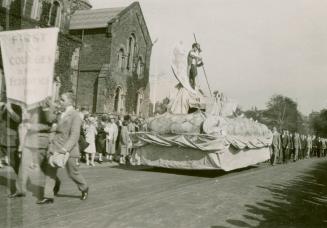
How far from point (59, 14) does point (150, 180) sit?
82.8ft

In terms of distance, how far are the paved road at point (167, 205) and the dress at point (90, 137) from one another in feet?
10.4

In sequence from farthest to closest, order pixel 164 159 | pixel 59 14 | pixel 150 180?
pixel 59 14, pixel 164 159, pixel 150 180

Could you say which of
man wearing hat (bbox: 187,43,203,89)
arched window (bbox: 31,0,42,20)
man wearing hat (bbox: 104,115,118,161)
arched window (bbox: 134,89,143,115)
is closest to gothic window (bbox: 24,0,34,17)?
arched window (bbox: 31,0,42,20)

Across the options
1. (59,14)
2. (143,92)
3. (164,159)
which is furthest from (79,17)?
(164,159)

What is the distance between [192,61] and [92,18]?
81.0 ft

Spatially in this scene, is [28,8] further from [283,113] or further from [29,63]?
[283,113]

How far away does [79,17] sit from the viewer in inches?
1565

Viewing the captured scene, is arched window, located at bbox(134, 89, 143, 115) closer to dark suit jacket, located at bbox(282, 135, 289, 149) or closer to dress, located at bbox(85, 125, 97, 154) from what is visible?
Result: dark suit jacket, located at bbox(282, 135, 289, 149)

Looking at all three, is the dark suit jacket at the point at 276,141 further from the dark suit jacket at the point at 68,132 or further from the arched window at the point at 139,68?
the arched window at the point at 139,68

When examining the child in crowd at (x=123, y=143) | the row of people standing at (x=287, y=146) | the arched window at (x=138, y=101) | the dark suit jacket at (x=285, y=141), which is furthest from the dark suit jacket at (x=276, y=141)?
the arched window at (x=138, y=101)

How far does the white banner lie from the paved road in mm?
1772

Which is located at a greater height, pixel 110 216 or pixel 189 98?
pixel 189 98

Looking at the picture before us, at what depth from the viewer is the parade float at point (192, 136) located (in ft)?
42.9

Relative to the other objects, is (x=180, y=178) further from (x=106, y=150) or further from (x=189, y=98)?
(x=106, y=150)
